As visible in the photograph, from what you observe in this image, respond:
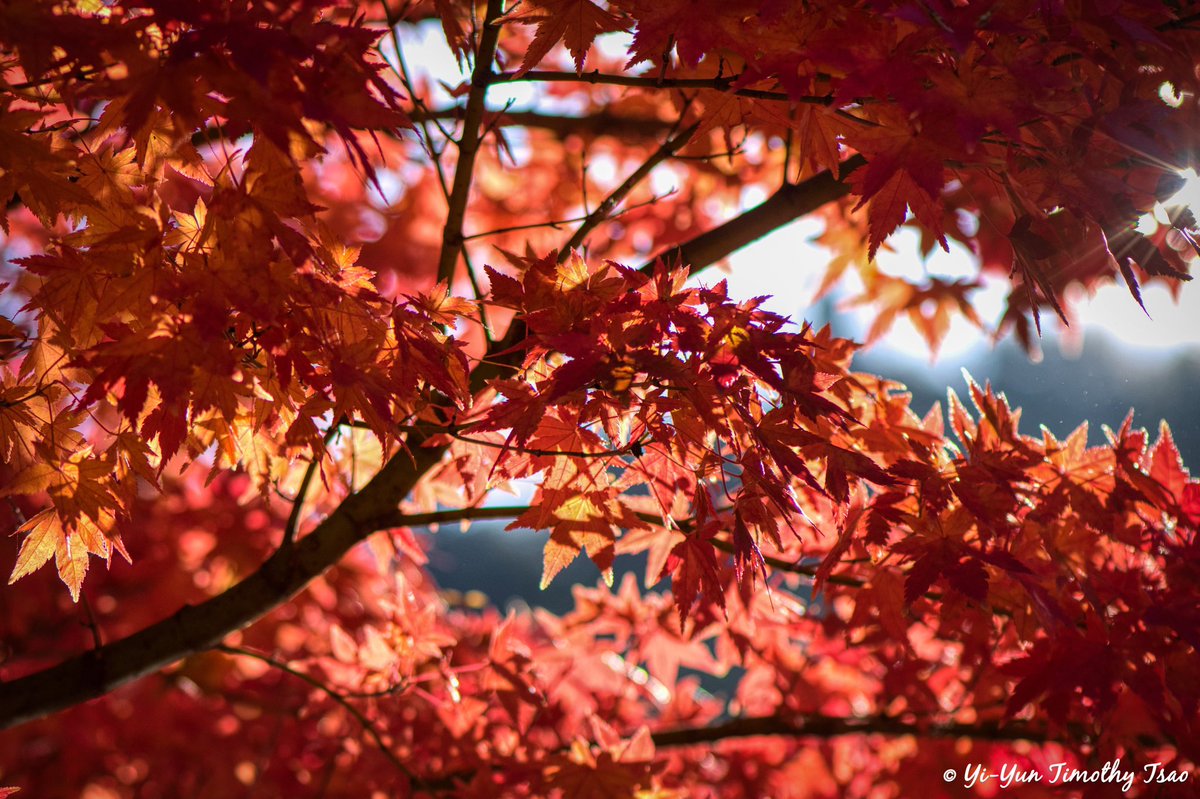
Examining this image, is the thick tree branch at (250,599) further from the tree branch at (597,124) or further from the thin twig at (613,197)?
the tree branch at (597,124)

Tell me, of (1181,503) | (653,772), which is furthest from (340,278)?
(1181,503)

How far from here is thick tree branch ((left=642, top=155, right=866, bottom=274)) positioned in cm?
179

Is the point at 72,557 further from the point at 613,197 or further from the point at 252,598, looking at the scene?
the point at 613,197

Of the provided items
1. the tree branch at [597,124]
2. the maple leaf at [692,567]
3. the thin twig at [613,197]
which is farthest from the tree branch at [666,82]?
the tree branch at [597,124]

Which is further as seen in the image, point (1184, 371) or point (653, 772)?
point (1184, 371)

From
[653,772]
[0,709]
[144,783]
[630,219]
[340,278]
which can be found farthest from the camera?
[630,219]

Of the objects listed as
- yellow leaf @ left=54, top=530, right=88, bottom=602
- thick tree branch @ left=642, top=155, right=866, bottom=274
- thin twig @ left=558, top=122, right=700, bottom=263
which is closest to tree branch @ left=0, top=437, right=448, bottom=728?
yellow leaf @ left=54, top=530, right=88, bottom=602

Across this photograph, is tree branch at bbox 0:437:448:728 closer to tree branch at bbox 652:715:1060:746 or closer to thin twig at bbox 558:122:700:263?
thin twig at bbox 558:122:700:263

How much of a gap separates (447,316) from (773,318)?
50cm

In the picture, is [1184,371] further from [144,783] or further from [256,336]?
[144,783]

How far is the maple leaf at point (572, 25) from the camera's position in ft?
4.19

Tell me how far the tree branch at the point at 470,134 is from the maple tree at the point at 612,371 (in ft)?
0.04

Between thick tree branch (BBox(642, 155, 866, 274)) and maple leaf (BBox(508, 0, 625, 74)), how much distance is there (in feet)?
1.87

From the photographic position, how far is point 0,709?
1544 mm
